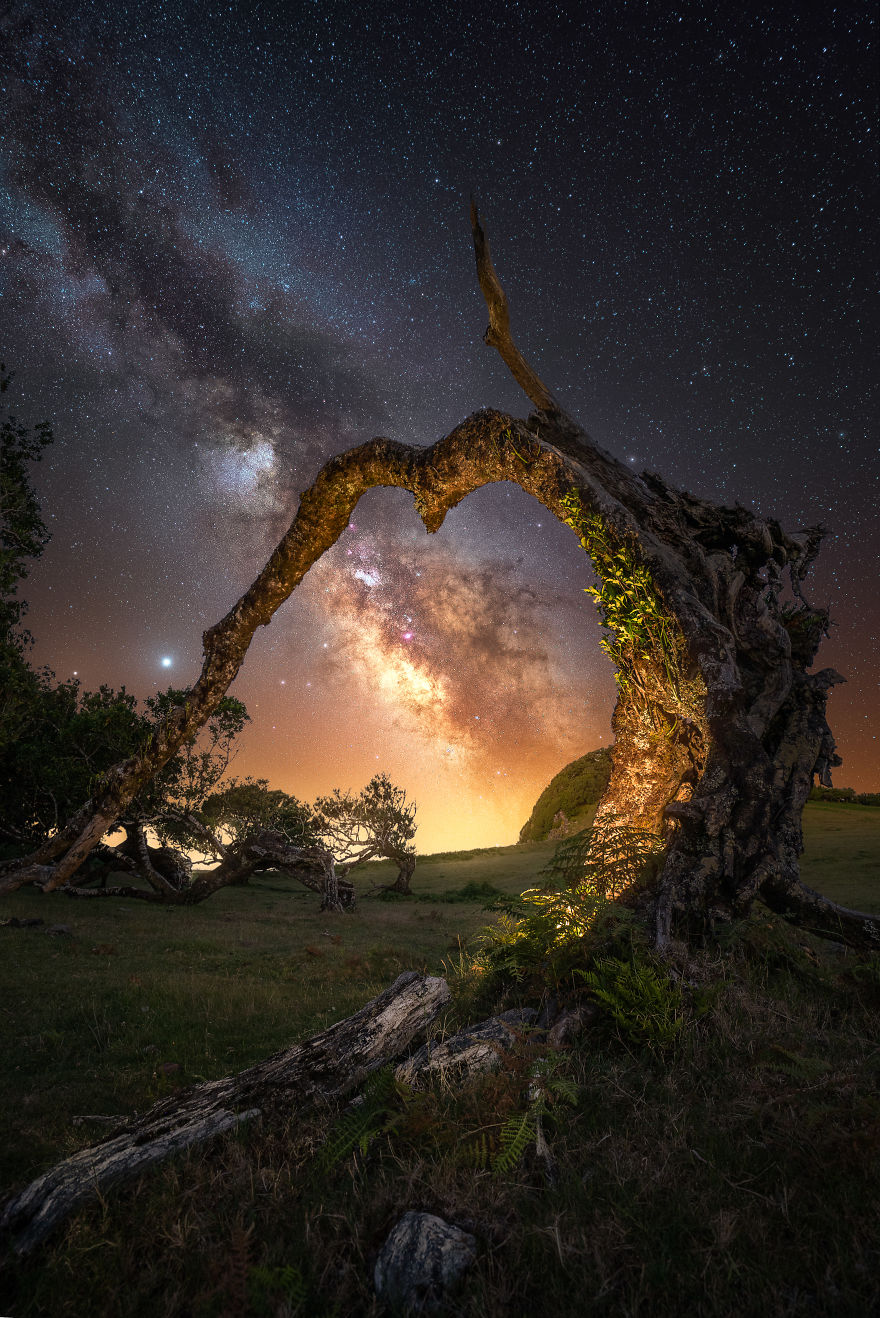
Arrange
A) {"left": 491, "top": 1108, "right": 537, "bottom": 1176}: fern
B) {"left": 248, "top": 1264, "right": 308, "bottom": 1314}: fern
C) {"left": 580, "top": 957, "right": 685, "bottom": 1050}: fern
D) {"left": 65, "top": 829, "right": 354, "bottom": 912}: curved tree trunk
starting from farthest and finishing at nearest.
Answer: {"left": 65, "top": 829, "right": 354, "bottom": 912}: curved tree trunk, {"left": 580, "top": 957, "right": 685, "bottom": 1050}: fern, {"left": 491, "top": 1108, "right": 537, "bottom": 1176}: fern, {"left": 248, "top": 1264, "right": 308, "bottom": 1314}: fern

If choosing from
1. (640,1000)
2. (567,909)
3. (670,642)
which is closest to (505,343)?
(670,642)

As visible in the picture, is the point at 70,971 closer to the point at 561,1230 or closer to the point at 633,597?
the point at 561,1230

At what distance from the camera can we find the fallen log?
2781 millimetres

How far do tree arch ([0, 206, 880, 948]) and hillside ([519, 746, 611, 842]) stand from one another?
39.4m

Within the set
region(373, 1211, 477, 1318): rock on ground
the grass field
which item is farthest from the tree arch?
region(373, 1211, 477, 1318): rock on ground

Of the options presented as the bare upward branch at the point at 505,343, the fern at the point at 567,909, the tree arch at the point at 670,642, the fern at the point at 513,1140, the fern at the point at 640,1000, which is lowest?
the fern at the point at 513,1140

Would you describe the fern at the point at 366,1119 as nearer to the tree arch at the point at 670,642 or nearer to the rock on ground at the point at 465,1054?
the rock on ground at the point at 465,1054

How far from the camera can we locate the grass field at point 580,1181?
2.16 m

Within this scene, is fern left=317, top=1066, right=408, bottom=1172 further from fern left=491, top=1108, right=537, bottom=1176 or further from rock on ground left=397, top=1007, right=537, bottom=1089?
fern left=491, top=1108, right=537, bottom=1176

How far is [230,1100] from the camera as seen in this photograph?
3.66m

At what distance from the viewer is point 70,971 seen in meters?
9.54

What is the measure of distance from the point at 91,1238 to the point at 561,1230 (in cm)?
226

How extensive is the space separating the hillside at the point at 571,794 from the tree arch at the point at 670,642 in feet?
129

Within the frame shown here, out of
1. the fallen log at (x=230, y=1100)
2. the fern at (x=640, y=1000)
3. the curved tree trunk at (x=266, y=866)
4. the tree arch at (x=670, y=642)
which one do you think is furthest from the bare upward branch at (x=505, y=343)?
the curved tree trunk at (x=266, y=866)
